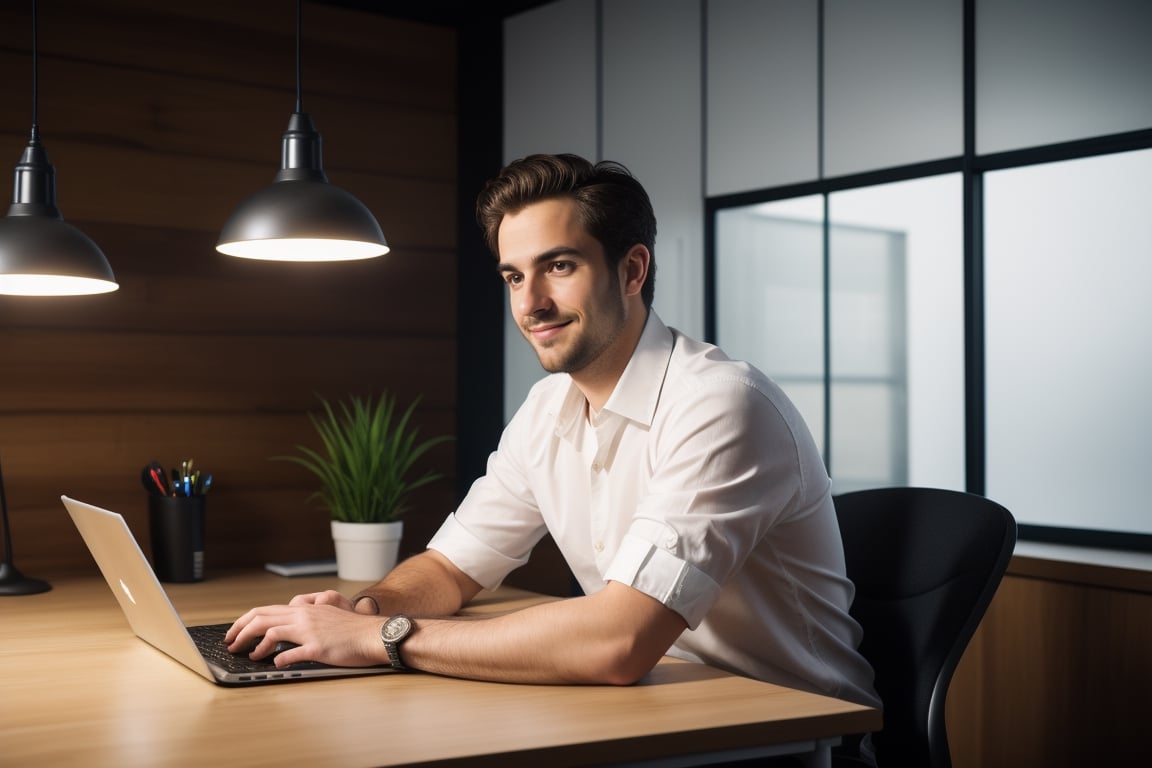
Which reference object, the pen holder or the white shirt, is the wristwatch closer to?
the white shirt

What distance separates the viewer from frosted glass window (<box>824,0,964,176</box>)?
3314 millimetres

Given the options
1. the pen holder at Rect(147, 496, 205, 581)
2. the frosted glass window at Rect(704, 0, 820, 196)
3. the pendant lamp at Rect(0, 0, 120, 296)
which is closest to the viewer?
the pendant lamp at Rect(0, 0, 120, 296)

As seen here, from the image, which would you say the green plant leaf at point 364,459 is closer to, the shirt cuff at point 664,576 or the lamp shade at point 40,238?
the lamp shade at point 40,238

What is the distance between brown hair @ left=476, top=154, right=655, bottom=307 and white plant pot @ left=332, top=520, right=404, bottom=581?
108 cm

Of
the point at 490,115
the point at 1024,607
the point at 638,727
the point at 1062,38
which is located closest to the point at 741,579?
the point at 638,727

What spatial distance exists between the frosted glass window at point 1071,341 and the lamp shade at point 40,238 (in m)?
Answer: 2.38

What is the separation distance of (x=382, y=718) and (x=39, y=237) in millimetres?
1390

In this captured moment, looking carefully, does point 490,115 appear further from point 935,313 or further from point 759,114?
point 935,313

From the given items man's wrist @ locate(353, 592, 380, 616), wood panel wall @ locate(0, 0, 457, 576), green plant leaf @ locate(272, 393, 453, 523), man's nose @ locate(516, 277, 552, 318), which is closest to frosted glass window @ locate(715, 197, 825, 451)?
wood panel wall @ locate(0, 0, 457, 576)

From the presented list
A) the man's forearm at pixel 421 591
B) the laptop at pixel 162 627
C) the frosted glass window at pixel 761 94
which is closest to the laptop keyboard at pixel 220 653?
the laptop at pixel 162 627

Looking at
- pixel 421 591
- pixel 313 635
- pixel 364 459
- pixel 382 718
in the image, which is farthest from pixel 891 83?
pixel 382 718

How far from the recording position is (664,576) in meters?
1.69

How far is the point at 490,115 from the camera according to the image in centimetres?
379

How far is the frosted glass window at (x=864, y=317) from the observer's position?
355 centimetres
